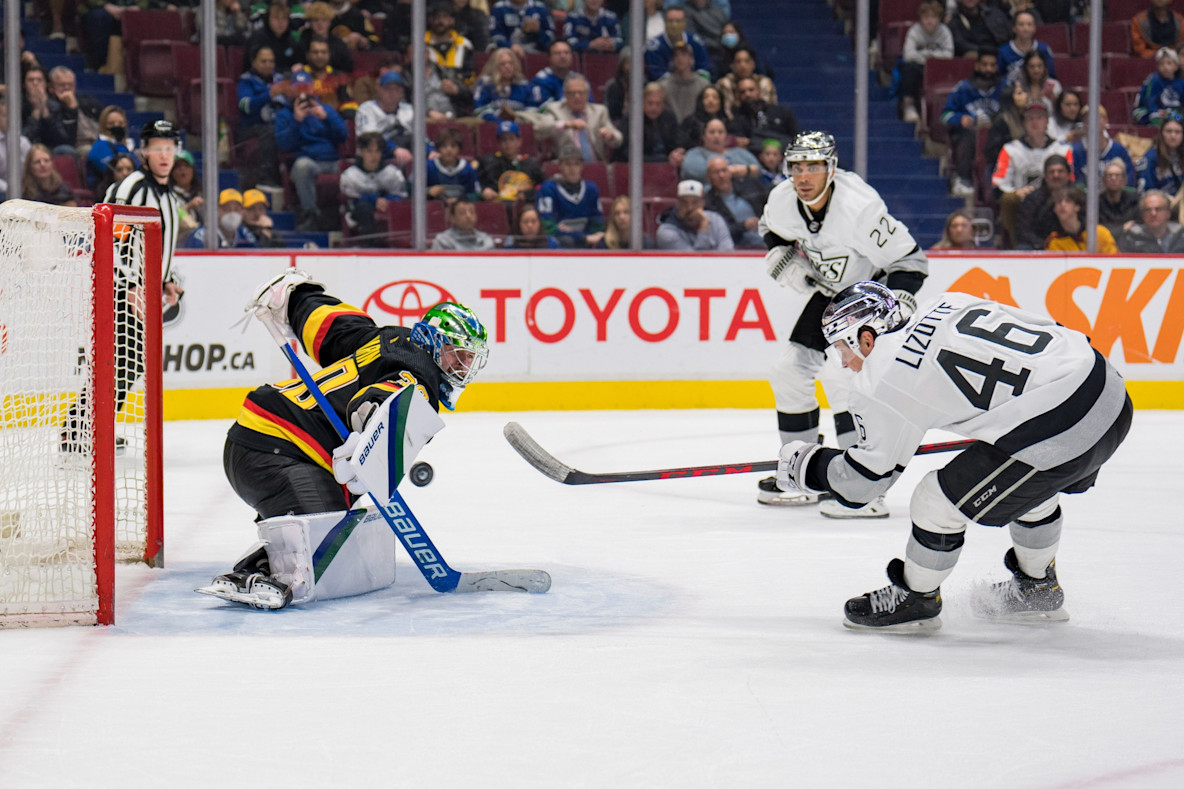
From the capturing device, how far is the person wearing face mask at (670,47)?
7352mm

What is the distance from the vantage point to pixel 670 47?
7402 millimetres

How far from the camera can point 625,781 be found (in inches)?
82.9

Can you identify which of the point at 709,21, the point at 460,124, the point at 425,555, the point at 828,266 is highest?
the point at 709,21

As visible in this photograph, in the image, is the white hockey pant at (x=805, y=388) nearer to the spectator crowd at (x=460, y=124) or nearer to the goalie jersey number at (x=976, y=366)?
the goalie jersey number at (x=976, y=366)

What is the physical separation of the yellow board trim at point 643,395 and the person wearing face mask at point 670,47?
1.58 meters

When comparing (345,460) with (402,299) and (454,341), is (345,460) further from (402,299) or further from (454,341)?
(402,299)

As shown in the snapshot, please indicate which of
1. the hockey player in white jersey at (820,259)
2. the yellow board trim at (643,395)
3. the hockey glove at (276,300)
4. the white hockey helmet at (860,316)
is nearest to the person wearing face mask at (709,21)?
the yellow board trim at (643,395)

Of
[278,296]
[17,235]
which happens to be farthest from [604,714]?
[17,235]

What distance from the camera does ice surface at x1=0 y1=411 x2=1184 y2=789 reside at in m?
2.18

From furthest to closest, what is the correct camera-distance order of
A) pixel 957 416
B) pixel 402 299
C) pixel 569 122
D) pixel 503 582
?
pixel 569 122, pixel 402 299, pixel 503 582, pixel 957 416

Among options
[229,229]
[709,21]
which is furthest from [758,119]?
[229,229]

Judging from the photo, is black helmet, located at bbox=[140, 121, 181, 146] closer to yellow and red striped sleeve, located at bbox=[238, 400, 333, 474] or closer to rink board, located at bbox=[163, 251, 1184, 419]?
rink board, located at bbox=[163, 251, 1184, 419]

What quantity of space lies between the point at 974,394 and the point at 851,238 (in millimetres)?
1795

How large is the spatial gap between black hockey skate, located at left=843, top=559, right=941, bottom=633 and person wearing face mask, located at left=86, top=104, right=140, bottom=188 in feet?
16.1
